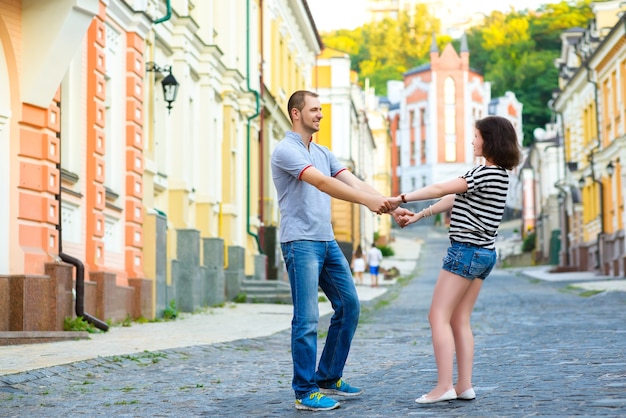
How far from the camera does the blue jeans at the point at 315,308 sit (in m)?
7.32

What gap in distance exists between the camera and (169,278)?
2072 centimetres

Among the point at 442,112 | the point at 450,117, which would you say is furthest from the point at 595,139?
the point at 450,117

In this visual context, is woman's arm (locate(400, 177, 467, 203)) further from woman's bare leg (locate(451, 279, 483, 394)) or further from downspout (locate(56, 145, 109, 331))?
downspout (locate(56, 145, 109, 331))

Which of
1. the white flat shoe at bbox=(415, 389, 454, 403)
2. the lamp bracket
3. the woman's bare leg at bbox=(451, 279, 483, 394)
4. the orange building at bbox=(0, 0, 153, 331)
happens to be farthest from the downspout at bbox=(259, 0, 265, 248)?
the white flat shoe at bbox=(415, 389, 454, 403)

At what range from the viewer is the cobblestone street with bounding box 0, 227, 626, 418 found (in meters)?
7.13

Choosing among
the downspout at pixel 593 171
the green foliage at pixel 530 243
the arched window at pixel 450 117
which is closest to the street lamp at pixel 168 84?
the downspout at pixel 593 171

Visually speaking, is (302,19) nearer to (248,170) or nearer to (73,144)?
(248,170)

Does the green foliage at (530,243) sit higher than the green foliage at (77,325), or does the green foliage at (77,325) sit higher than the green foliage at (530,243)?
the green foliage at (530,243)

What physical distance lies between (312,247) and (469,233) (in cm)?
98

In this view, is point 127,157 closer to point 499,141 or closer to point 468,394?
point 499,141

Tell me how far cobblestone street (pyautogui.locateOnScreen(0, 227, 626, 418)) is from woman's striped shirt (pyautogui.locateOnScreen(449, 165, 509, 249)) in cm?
99

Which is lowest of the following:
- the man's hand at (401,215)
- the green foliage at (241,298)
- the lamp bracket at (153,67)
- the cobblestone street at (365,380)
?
the cobblestone street at (365,380)

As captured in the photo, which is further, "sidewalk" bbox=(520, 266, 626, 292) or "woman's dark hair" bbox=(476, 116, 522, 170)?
"sidewalk" bbox=(520, 266, 626, 292)

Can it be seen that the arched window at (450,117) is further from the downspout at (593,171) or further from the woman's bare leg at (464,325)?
the woman's bare leg at (464,325)
